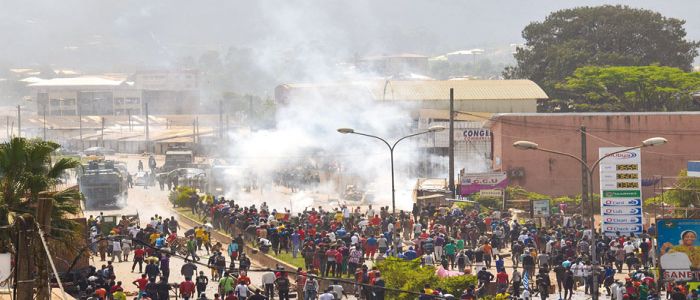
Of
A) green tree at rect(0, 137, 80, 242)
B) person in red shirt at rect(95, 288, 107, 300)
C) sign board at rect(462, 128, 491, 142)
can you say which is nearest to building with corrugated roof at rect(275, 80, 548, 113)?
sign board at rect(462, 128, 491, 142)

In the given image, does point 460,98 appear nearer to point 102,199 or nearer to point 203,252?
point 102,199

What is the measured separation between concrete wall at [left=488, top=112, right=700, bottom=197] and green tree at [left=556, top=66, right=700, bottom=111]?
2819cm

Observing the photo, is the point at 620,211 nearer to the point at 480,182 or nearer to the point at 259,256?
the point at 259,256

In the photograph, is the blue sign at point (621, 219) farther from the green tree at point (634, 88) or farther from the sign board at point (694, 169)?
the green tree at point (634, 88)

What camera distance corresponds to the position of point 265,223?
135 feet

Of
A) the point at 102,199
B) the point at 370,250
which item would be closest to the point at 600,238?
the point at 370,250

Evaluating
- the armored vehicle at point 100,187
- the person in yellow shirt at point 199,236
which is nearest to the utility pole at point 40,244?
the person in yellow shirt at point 199,236

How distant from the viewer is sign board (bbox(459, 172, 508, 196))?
53.4 m

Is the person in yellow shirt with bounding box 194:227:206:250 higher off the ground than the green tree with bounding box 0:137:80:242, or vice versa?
the green tree with bounding box 0:137:80:242

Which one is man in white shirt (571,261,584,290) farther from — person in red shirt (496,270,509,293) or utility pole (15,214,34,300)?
utility pole (15,214,34,300)

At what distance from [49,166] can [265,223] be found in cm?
1904

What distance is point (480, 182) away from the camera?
54156 millimetres

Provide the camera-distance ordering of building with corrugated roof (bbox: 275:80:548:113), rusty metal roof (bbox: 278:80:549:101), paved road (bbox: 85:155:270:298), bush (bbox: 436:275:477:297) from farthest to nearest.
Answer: rusty metal roof (bbox: 278:80:549:101) < building with corrugated roof (bbox: 275:80:548:113) < paved road (bbox: 85:155:270:298) < bush (bbox: 436:275:477:297)

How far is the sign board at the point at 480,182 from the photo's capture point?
53.4 meters
